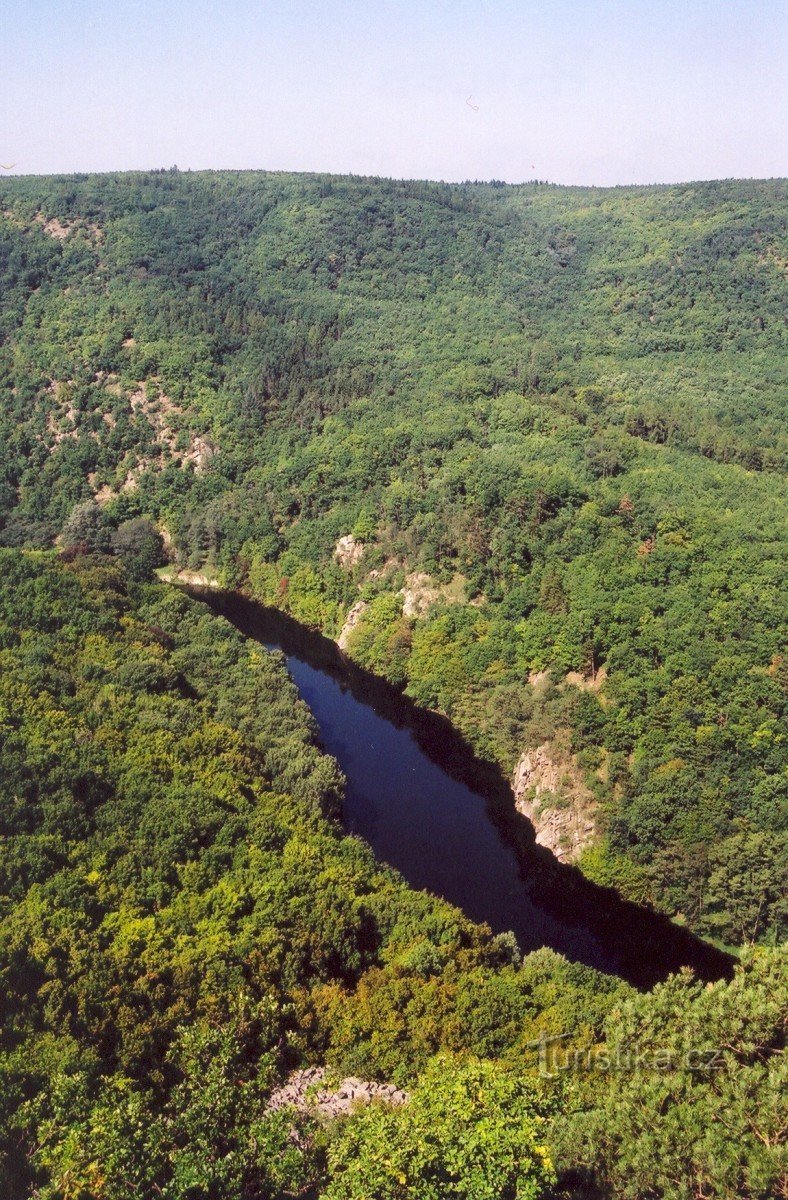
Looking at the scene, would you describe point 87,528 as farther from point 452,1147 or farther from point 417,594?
point 452,1147

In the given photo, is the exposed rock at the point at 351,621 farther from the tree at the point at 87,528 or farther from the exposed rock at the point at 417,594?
the tree at the point at 87,528

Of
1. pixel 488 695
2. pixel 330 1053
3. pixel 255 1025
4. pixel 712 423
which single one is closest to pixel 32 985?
pixel 255 1025

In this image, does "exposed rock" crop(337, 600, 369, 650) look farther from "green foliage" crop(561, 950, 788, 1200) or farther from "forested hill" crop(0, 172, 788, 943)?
"green foliage" crop(561, 950, 788, 1200)

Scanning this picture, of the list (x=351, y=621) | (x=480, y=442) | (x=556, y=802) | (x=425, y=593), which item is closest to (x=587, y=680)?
(x=556, y=802)

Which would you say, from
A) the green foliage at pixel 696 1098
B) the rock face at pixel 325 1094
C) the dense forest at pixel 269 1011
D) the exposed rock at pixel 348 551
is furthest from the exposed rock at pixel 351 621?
the green foliage at pixel 696 1098

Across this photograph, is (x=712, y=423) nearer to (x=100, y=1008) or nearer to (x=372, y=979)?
(x=372, y=979)

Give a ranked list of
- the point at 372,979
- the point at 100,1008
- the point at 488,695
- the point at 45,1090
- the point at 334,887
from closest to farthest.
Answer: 1. the point at 45,1090
2. the point at 100,1008
3. the point at 372,979
4. the point at 334,887
5. the point at 488,695
